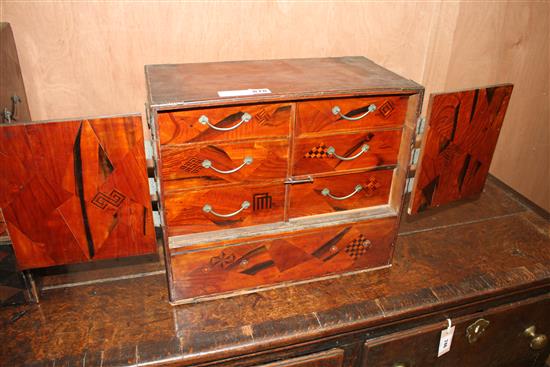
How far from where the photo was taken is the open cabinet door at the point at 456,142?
1.09m

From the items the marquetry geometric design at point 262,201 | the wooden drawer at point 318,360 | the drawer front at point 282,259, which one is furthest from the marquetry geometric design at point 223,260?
the wooden drawer at point 318,360

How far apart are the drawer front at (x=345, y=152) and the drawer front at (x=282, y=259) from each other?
0.16 m

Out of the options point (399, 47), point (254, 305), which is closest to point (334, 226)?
point (254, 305)

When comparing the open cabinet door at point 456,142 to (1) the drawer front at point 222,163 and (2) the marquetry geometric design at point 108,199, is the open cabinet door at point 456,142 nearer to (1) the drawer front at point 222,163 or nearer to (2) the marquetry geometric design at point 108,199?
(1) the drawer front at point 222,163

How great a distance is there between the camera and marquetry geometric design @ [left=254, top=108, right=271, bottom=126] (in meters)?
0.96

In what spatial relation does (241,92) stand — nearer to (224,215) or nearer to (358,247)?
(224,215)

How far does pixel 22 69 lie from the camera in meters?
1.21

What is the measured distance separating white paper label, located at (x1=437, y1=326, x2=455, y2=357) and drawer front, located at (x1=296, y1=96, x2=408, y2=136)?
1.77 ft

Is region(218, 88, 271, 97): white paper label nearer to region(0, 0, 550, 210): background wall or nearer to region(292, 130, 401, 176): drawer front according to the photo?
region(292, 130, 401, 176): drawer front

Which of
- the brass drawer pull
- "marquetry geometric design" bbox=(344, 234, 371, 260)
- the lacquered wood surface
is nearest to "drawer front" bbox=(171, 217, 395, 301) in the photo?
"marquetry geometric design" bbox=(344, 234, 371, 260)

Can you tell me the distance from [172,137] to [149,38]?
0.46 m

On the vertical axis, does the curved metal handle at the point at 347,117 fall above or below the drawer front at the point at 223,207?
above

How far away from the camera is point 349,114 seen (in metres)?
1.03

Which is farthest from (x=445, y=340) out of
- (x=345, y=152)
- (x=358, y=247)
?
(x=345, y=152)
